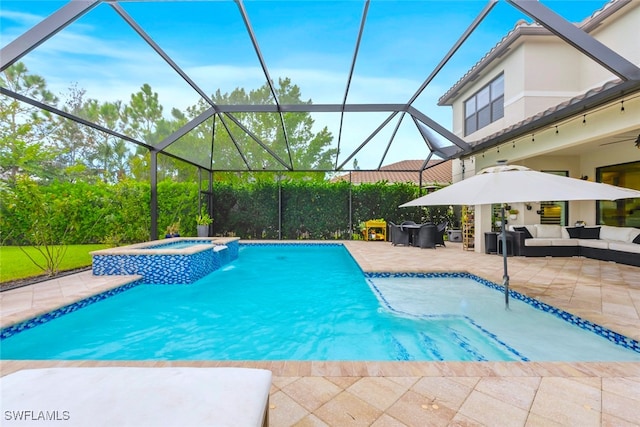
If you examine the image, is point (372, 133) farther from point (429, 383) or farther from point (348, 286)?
point (429, 383)

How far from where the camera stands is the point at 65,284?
5.63m

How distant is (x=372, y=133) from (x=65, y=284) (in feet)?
31.6

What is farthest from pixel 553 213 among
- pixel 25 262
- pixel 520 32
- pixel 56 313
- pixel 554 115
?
pixel 25 262

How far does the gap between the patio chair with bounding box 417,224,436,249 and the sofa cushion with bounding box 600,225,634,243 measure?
15.3ft

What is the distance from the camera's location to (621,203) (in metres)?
8.55

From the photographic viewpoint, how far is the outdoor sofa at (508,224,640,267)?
7.53m

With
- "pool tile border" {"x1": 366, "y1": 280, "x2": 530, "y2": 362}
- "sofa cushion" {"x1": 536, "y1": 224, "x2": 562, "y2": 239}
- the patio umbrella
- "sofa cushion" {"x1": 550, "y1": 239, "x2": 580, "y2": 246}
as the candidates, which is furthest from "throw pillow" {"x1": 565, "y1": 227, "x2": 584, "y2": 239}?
"pool tile border" {"x1": 366, "y1": 280, "x2": 530, "y2": 362}

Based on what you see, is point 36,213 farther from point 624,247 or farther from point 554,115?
point 624,247

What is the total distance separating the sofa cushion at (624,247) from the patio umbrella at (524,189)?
15.5 ft

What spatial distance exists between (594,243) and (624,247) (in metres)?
0.89

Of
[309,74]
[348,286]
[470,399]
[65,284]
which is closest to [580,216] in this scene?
[348,286]

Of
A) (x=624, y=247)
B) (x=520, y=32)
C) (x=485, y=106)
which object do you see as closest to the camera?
(x=624, y=247)

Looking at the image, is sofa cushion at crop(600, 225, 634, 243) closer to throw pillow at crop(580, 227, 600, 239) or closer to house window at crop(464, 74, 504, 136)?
throw pillow at crop(580, 227, 600, 239)

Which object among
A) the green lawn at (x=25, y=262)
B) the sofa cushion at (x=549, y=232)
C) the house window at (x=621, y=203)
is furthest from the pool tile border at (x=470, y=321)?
the house window at (x=621, y=203)
